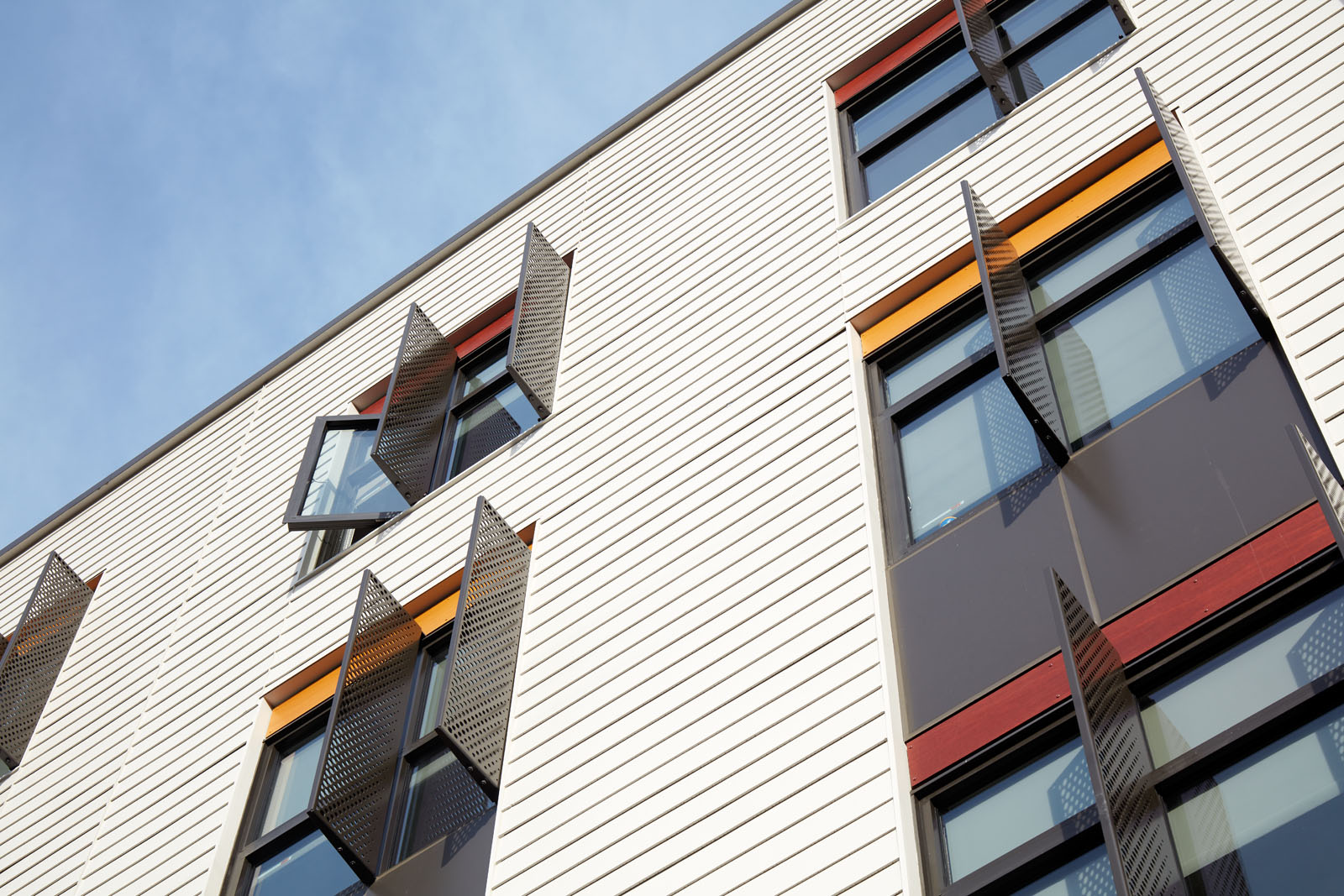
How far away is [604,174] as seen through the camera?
508 inches

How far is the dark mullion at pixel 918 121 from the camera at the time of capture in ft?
34.4

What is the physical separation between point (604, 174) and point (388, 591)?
4919mm

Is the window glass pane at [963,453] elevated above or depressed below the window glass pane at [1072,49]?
below

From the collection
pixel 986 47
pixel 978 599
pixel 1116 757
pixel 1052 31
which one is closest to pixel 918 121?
pixel 986 47

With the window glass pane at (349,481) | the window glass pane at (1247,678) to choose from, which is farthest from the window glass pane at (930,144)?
the window glass pane at (1247,678)

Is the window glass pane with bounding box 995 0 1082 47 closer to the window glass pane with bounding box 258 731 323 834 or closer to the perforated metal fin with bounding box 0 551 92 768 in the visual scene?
the window glass pane with bounding box 258 731 323 834

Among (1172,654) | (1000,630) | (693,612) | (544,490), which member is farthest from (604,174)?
(1172,654)

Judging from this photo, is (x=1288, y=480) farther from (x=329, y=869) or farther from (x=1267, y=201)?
(x=329, y=869)

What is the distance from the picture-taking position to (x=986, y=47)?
1022 cm

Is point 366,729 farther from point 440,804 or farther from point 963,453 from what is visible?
point 963,453

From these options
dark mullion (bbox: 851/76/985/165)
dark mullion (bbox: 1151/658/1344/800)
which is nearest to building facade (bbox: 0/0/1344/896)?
dark mullion (bbox: 1151/658/1344/800)

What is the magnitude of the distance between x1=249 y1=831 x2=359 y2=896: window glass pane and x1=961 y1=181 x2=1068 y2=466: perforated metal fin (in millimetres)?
4743

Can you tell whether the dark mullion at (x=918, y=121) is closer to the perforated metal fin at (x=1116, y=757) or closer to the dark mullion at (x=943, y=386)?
the dark mullion at (x=943, y=386)

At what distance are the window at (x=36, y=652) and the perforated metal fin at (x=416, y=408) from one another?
12.6 ft
